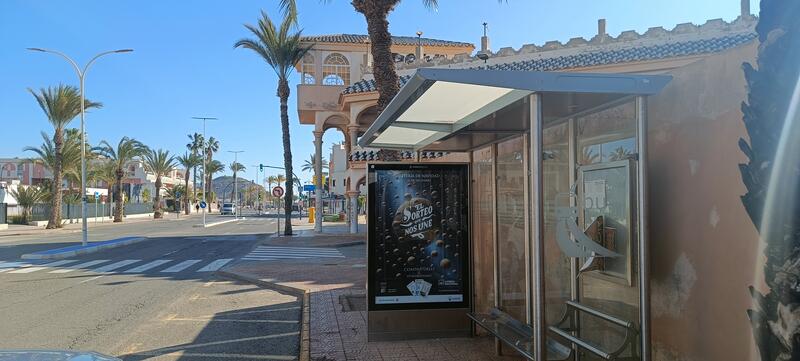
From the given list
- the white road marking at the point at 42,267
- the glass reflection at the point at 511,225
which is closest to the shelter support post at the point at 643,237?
the glass reflection at the point at 511,225

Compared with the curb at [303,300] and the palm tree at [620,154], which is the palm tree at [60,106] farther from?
the palm tree at [620,154]

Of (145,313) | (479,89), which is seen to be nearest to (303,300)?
(145,313)

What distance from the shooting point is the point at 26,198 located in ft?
145

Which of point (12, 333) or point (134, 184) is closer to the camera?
point (12, 333)

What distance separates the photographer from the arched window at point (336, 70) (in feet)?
110

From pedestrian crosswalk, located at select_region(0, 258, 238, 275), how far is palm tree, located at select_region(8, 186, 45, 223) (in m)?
31.6

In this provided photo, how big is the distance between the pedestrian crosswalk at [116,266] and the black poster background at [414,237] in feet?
33.3

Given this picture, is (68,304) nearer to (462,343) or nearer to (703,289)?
(462,343)

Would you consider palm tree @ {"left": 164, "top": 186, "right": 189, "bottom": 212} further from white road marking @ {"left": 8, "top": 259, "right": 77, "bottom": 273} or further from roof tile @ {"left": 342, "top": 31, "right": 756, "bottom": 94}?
roof tile @ {"left": 342, "top": 31, "right": 756, "bottom": 94}

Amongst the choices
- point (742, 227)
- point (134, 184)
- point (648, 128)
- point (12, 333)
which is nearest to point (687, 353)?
point (742, 227)

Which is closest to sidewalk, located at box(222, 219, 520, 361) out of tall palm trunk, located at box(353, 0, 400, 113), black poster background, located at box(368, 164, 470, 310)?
black poster background, located at box(368, 164, 470, 310)

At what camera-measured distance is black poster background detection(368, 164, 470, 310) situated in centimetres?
663

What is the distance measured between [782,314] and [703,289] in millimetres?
1387

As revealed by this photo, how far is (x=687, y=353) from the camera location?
3938 mm
